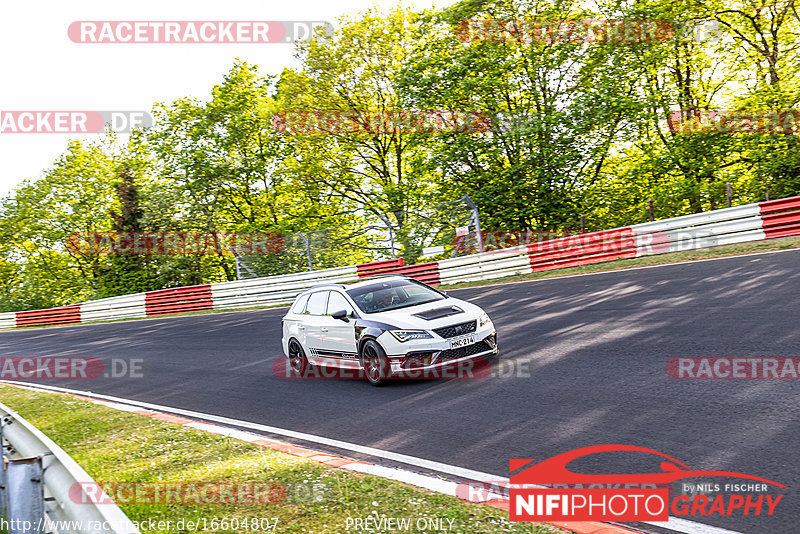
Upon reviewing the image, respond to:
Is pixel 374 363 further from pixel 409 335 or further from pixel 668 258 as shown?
pixel 668 258

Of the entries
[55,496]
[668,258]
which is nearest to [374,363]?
[55,496]

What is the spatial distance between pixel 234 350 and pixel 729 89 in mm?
23904

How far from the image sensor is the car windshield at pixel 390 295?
1015cm

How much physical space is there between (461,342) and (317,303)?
3.27m

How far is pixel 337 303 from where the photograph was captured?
35.3 ft

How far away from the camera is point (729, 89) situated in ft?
90.9

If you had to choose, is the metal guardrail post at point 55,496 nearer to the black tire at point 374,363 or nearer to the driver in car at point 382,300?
the black tire at point 374,363

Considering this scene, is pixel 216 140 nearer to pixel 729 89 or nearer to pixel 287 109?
pixel 287 109
